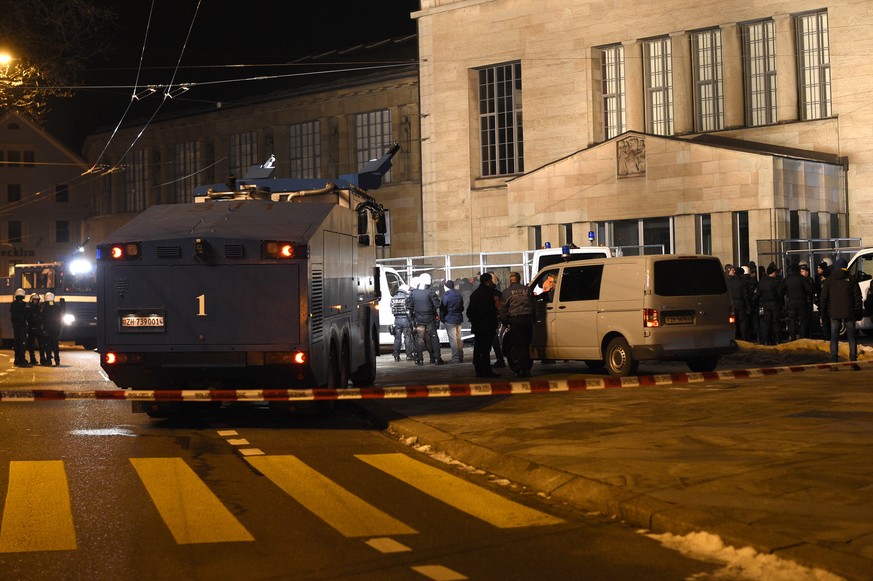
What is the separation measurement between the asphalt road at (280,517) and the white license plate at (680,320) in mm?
6649

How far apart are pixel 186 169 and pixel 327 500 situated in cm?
6633

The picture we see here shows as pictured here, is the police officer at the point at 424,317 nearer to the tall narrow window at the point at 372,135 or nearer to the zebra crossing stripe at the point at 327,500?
the zebra crossing stripe at the point at 327,500

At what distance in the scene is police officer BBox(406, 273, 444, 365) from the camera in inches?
1064

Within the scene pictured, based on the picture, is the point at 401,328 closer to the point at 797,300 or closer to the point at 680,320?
the point at 797,300

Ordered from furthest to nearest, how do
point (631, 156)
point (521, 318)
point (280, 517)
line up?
point (631, 156) < point (521, 318) < point (280, 517)

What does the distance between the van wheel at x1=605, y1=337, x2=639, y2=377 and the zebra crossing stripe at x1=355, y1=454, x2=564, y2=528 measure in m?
8.07

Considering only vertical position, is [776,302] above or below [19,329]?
above

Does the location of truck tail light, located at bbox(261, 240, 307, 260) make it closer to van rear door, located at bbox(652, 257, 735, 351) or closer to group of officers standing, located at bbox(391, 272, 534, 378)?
van rear door, located at bbox(652, 257, 735, 351)

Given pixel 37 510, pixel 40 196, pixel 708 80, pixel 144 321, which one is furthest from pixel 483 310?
pixel 40 196

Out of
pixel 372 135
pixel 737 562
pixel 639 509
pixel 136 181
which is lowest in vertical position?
pixel 737 562

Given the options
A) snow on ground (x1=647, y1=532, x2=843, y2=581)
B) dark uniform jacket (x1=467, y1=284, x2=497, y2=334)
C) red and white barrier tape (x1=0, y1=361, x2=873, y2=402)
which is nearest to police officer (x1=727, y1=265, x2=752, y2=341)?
dark uniform jacket (x1=467, y1=284, x2=497, y2=334)

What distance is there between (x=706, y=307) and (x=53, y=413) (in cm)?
976

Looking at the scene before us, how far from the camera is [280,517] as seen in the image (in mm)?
9602

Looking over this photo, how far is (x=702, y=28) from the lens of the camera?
42.6m
